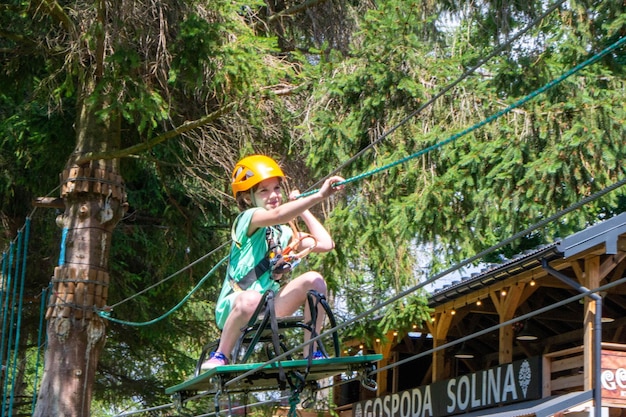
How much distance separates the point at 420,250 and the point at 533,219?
3.11 meters

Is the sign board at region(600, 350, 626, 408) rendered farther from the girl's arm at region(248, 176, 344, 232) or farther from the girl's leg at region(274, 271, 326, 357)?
the girl's arm at region(248, 176, 344, 232)

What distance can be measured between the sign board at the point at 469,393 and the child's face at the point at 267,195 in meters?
9.69

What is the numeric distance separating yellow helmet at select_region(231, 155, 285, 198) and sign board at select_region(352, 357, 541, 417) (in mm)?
9759

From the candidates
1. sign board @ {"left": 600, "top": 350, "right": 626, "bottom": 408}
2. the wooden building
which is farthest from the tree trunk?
sign board @ {"left": 600, "top": 350, "right": 626, "bottom": 408}

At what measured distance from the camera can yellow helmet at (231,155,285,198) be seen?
7.00 meters

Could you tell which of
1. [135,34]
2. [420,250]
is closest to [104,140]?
[135,34]

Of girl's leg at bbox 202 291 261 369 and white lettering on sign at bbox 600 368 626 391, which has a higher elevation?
white lettering on sign at bbox 600 368 626 391

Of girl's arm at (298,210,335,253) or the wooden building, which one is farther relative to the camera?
the wooden building

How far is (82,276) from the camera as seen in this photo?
12.6 metres

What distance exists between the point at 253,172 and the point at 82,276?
20.0ft

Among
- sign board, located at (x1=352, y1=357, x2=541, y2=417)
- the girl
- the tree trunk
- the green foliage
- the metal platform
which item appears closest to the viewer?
the metal platform

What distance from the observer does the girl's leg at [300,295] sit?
22.6ft

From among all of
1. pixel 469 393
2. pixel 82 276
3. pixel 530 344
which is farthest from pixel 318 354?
pixel 530 344

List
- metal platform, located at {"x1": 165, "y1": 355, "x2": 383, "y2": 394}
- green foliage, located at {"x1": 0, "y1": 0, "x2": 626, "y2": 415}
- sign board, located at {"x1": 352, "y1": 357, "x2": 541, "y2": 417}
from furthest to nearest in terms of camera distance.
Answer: sign board, located at {"x1": 352, "y1": 357, "x2": 541, "y2": 417}
green foliage, located at {"x1": 0, "y1": 0, "x2": 626, "y2": 415}
metal platform, located at {"x1": 165, "y1": 355, "x2": 383, "y2": 394}
